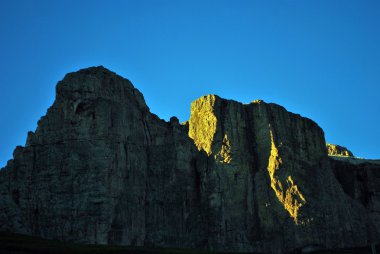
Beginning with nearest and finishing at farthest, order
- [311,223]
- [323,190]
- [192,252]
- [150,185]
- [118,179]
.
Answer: [192,252]
[118,179]
[150,185]
[311,223]
[323,190]

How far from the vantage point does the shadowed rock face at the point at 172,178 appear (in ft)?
389

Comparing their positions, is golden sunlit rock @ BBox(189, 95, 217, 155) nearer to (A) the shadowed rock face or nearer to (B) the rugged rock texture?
(A) the shadowed rock face

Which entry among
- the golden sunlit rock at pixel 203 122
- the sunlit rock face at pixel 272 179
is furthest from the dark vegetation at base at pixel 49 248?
the golden sunlit rock at pixel 203 122

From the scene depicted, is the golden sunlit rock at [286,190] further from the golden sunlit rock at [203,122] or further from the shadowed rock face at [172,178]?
the golden sunlit rock at [203,122]

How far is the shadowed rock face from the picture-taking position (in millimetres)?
118500

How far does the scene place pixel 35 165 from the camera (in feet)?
399

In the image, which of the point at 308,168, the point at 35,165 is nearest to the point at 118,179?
the point at 35,165

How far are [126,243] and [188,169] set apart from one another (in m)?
25.1

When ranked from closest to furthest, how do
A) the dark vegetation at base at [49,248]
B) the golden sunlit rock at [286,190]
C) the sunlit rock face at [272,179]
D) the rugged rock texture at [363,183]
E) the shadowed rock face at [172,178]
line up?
the dark vegetation at base at [49,248] < the shadowed rock face at [172,178] < the sunlit rock face at [272,179] < the golden sunlit rock at [286,190] < the rugged rock texture at [363,183]

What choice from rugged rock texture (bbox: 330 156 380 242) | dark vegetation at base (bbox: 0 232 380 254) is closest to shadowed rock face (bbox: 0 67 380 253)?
dark vegetation at base (bbox: 0 232 380 254)

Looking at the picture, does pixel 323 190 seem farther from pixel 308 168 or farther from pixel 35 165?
pixel 35 165

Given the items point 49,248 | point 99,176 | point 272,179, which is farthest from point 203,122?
point 49,248

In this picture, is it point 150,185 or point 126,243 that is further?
point 150,185

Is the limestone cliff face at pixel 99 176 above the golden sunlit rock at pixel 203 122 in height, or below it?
below
